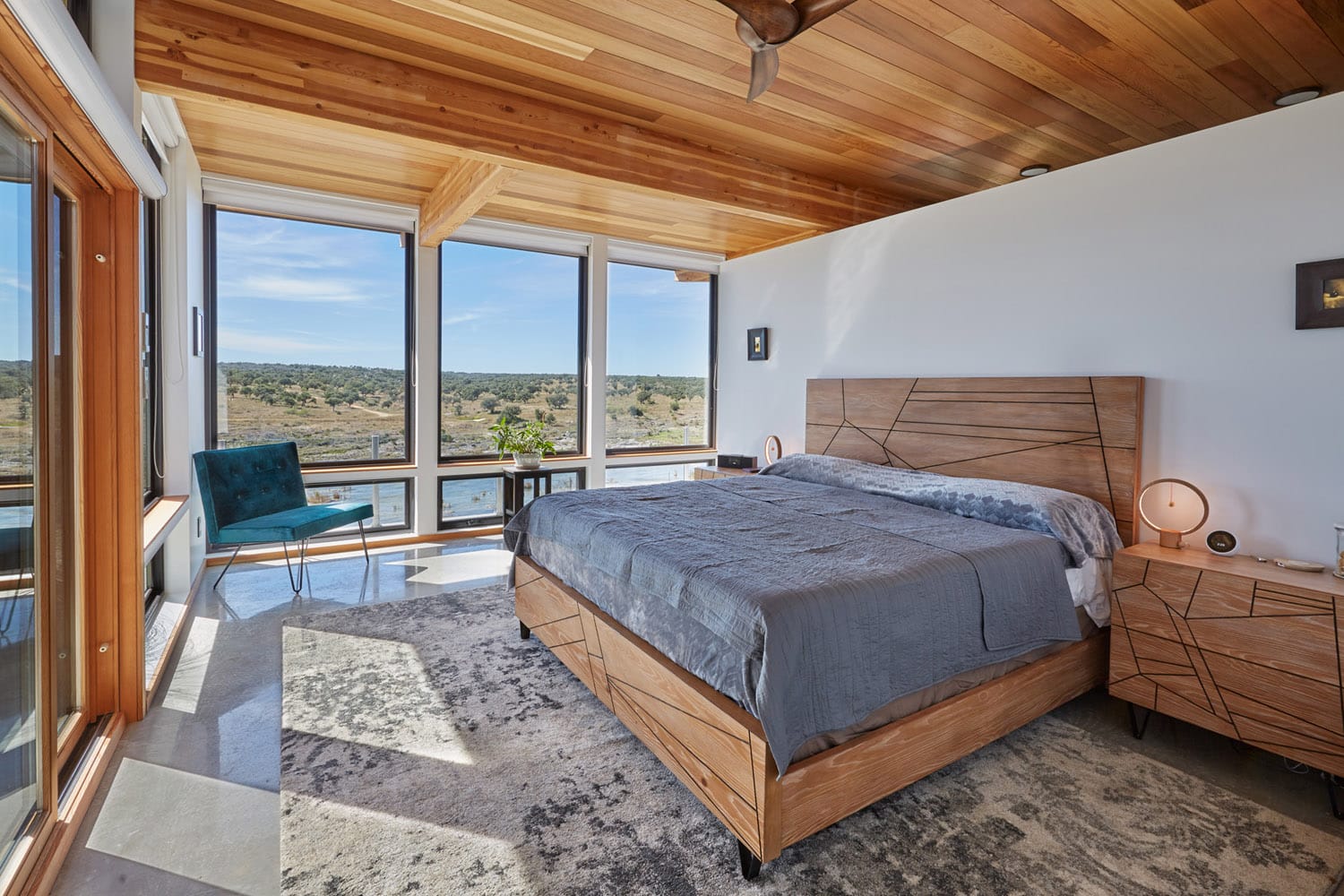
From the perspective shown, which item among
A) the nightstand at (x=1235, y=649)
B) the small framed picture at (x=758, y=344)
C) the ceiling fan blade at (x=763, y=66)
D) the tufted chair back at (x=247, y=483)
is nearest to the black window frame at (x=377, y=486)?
the tufted chair back at (x=247, y=483)

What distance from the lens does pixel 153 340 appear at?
11.3ft

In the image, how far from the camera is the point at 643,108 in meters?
3.32

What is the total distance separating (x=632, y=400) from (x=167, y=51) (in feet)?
13.2

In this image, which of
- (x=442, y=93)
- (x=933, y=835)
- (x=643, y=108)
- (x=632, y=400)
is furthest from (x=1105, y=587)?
(x=632, y=400)

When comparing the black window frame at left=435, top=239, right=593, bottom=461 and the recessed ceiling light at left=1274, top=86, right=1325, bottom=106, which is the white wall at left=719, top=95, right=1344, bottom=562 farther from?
the black window frame at left=435, top=239, right=593, bottom=461

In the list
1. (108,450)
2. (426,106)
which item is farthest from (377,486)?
(426,106)

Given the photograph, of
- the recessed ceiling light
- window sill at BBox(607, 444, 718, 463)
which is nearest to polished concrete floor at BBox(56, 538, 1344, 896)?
the recessed ceiling light

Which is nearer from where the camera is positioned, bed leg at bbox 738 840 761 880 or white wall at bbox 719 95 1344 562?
bed leg at bbox 738 840 761 880

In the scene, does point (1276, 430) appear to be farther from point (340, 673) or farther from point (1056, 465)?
point (340, 673)

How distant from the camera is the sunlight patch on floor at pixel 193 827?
1676 millimetres

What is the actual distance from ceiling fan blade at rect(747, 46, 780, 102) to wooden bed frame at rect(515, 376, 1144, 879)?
1.95 metres

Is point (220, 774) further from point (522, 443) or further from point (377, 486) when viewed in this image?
point (522, 443)

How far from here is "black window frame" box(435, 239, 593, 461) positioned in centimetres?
514

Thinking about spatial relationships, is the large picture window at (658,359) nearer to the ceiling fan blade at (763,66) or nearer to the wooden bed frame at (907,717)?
the wooden bed frame at (907,717)
